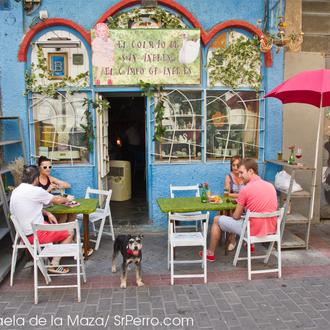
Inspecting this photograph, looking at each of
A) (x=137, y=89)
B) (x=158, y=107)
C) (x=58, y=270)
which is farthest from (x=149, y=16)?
(x=58, y=270)

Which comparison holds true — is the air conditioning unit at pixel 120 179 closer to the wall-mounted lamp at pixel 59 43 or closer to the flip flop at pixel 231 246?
the wall-mounted lamp at pixel 59 43

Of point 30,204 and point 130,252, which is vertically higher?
point 30,204

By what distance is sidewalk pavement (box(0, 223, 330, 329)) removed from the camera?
389 cm

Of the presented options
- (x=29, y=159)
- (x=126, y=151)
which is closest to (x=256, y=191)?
(x=29, y=159)

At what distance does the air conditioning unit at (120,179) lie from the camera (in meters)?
8.74

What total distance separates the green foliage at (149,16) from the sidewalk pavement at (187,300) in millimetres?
4098

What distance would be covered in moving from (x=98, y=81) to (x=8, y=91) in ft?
5.17

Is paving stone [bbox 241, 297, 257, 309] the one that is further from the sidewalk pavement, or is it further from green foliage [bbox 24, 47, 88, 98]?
green foliage [bbox 24, 47, 88, 98]

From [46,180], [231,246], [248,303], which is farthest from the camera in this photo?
[46,180]

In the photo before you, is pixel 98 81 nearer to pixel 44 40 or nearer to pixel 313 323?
pixel 44 40

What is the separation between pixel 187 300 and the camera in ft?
14.2

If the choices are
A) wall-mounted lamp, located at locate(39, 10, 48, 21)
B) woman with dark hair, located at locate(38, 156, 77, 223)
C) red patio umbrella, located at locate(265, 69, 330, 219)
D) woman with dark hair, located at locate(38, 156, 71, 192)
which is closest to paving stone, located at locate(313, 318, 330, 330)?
red patio umbrella, located at locate(265, 69, 330, 219)

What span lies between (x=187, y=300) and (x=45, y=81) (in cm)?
452

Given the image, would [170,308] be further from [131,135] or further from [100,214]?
[131,135]
